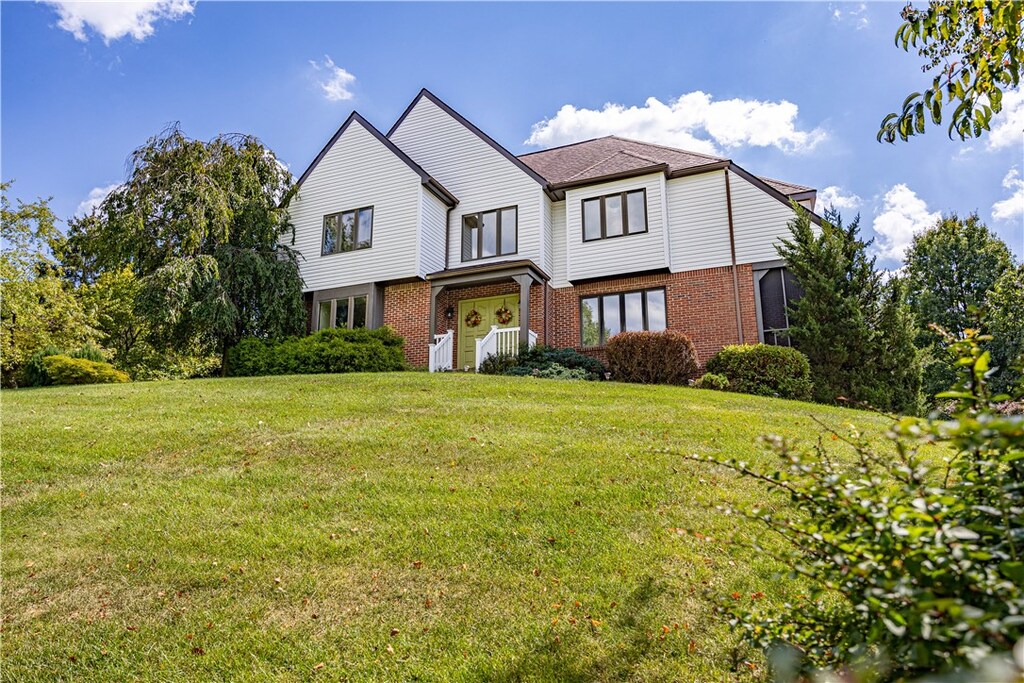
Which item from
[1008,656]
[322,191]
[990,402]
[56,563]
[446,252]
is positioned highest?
[322,191]

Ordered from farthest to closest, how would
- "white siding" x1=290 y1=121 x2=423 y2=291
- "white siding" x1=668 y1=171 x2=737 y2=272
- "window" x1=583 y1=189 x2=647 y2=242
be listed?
"white siding" x1=290 y1=121 x2=423 y2=291 → "window" x1=583 y1=189 x2=647 y2=242 → "white siding" x1=668 y1=171 x2=737 y2=272

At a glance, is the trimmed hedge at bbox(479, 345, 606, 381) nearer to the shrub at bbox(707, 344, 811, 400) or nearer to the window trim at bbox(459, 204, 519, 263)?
the shrub at bbox(707, 344, 811, 400)

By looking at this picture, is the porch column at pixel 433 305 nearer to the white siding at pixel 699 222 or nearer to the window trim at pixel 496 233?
the window trim at pixel 496 233

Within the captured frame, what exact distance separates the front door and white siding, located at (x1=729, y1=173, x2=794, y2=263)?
6.78 m

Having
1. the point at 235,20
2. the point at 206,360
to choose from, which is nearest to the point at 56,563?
the point at 235,20

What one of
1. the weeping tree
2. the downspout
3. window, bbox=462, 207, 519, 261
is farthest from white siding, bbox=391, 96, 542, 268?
the downspout

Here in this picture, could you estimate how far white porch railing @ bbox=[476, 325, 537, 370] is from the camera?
16609mm

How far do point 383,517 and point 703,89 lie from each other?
13.2 metres

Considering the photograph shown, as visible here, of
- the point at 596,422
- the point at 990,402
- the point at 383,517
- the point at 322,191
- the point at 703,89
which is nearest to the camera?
the point at 990,402

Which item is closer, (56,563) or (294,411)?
(56,563)

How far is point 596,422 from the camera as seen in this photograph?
28.1ft

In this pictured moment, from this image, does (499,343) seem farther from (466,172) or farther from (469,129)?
(469,129)

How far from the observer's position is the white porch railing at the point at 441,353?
17328 mm

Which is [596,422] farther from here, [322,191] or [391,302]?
Answer: [322,191]
